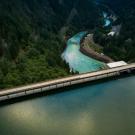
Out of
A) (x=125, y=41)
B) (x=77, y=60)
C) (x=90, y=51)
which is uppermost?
(x=125, y=41)

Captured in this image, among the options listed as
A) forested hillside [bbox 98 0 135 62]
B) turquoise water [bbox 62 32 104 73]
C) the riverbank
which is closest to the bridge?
turquoise water [bbox 62 32 104 73]

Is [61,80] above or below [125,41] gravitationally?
below

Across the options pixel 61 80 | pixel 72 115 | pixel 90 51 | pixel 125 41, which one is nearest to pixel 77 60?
pixel 90 51

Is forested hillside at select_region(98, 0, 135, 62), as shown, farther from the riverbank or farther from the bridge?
the bridge

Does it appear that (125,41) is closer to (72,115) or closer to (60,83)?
(60,83)

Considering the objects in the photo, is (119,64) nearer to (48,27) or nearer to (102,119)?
(102,119)

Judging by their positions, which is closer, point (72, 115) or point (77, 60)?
point (72, 115)

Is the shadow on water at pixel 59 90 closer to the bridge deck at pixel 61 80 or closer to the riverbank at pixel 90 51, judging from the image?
the bridge deck at pixel 61 80

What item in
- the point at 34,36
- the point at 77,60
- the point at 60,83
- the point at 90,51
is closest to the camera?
the point at 60,83
